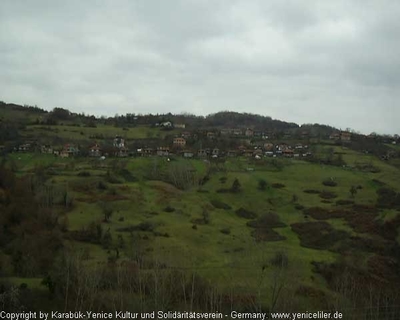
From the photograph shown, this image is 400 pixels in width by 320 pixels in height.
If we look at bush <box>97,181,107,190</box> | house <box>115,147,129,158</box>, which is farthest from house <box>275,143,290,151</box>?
bush <box>97,181,107,190</box>

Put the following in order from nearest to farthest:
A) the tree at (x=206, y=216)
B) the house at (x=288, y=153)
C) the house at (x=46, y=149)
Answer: the tree at (x=206, y=216) < the house at (x=46, y=149) < the house at (x=288, y=153)

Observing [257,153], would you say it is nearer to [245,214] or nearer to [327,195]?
[327,195]

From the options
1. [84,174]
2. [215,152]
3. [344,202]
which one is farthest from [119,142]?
→ [344,202]

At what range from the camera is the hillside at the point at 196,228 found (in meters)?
46.3

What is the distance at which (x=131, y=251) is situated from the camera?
Answer: 62.9 metres

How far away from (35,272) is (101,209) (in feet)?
105

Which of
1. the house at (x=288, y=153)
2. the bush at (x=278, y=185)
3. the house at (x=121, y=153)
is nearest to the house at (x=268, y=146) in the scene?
the house at (x=288, y=153)

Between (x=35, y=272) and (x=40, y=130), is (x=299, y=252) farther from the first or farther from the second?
(x=40, y=130)

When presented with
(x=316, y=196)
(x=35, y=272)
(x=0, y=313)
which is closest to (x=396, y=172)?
(x=316, y=196)

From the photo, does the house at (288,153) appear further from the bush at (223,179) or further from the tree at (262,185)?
the tree at (262,185)

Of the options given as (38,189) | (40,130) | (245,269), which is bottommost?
(245,269)

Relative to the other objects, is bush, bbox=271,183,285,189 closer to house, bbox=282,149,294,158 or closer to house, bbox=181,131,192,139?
house, bbox=282,149,294,158

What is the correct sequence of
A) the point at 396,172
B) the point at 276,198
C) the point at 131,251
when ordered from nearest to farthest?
the point at 131,251, the point at 276,198, the point at 396,172

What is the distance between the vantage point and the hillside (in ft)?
152
